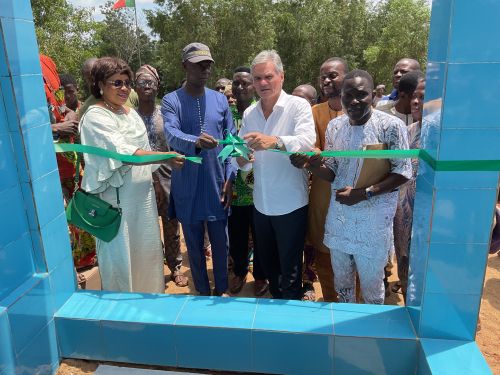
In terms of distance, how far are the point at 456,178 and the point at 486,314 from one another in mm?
2286

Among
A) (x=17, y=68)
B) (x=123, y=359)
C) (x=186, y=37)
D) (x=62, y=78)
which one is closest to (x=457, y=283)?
(x=123, y=359)

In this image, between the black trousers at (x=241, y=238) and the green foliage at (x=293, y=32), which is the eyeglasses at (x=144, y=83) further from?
the green foliage at (x=293, y=32)

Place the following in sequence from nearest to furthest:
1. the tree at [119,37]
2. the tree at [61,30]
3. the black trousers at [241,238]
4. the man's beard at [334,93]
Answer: the man's beard at [334,93], the black trousers at [241,238], the tree at [61,30], the tree at [119,37]

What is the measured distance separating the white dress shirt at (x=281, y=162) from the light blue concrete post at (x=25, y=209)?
130cm

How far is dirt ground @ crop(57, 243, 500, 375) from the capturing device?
2.62 meters

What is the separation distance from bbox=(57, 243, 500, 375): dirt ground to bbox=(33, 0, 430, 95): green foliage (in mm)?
14478

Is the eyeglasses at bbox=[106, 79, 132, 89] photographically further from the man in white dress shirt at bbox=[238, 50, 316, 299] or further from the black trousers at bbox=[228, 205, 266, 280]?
the black trousers at bbox=[228, 205, 266, 280]

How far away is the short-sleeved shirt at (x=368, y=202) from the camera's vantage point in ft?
8.38

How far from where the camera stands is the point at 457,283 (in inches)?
85.1

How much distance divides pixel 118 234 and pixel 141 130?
74cm

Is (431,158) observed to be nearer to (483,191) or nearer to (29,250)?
(483,191)

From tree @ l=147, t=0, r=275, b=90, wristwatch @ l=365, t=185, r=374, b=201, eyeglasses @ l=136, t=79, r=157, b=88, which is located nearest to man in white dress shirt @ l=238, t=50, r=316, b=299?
wristwatch @ l=365, t=185, r=374, b=201

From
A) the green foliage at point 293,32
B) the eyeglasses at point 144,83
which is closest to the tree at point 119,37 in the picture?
the green foliage at point 293,32

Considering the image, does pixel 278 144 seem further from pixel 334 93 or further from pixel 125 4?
pixel 125 4
